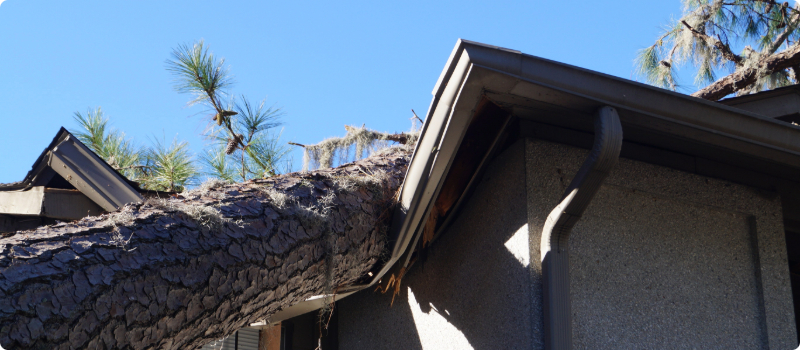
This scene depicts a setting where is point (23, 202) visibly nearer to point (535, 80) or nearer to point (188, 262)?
point (188, 262)

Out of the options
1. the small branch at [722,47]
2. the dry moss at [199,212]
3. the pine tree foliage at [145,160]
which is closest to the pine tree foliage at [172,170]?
the pine tree foliage at [145,160]

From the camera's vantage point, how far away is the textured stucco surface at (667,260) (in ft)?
10.6

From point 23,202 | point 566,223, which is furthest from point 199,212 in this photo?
point 23,202

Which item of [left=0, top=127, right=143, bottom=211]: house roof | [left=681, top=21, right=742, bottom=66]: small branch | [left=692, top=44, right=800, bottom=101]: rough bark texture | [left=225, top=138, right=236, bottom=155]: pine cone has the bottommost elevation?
[left=0, top=127, right=143, bottom=211]: house roof

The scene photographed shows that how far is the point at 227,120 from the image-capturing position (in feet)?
18.5

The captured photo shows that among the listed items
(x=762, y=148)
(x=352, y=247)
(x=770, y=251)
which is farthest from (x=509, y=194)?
(x=770, y=251)

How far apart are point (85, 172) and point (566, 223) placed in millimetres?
2902

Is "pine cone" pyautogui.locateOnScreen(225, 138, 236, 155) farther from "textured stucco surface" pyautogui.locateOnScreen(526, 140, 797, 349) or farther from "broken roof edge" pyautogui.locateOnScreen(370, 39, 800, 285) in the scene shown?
"textured stucco surface" pyautogui.locateOnScreen(526, 140, 797, 349)

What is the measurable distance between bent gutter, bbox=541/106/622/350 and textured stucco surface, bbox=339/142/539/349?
120 mm

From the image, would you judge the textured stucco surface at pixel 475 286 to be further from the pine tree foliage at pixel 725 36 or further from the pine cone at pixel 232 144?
the pine tree foliage at pixel 725 36

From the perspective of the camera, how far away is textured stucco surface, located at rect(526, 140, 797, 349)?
3244 millimetres

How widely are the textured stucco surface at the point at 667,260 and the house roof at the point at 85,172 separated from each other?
2.50 m

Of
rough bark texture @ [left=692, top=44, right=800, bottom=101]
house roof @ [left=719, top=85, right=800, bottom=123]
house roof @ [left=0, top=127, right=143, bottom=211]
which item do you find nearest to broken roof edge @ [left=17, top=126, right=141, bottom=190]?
house roof @ [left=0, top=127, right=143, bottom=211]

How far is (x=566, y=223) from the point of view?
295cm
